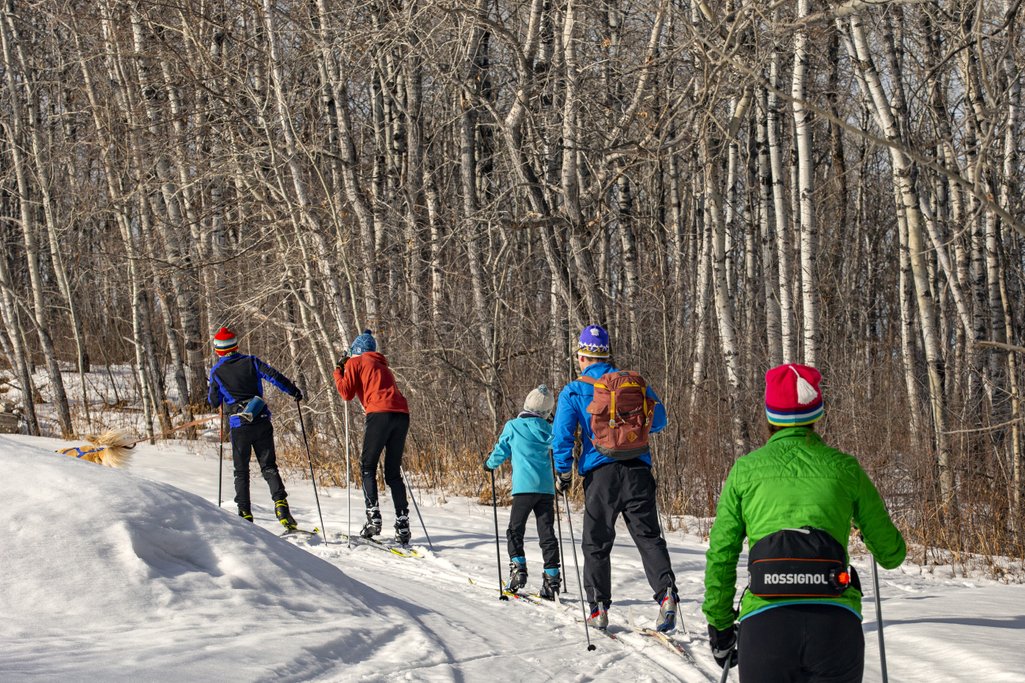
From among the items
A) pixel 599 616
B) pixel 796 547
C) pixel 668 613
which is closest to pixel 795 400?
pixel 796 547

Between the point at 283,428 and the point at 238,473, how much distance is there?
5.49 meters

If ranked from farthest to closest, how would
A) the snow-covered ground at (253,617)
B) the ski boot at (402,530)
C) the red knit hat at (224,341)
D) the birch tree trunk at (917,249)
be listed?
the red knit hat at (224,341)
the birch tree trunk at (917,249)
the ski boot at (402,530)
the snow-covered ground at (253,617)

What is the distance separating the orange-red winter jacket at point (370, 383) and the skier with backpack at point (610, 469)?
333 cm

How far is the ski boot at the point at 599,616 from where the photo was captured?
6.39 metres

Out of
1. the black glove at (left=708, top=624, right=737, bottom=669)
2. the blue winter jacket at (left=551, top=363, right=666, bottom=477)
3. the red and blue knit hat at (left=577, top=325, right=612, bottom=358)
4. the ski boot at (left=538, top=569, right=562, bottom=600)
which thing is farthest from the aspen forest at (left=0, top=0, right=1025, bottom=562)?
the ski boot at (left=538, top=569, right=562, bottom=600)

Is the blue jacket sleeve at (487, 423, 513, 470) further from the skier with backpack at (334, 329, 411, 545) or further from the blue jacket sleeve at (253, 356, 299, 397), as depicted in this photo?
the blue jacket sleeve at (253, 356, 299, 397)

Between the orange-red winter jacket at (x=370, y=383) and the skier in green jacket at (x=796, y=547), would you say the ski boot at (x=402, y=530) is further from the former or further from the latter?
the skier in green jacket at (x=796, y=547)

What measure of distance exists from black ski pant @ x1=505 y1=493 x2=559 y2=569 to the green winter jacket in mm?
3863

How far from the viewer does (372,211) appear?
45.4 feet

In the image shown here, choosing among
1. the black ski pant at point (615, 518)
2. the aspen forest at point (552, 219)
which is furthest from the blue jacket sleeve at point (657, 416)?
the aspen forest at point (552, 219)

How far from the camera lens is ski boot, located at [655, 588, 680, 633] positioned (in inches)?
244

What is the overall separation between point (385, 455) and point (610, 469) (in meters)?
3.68

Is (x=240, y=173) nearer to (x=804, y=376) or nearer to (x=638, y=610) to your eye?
(x=638, y=610)

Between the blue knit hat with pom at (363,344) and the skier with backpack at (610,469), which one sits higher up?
the blue knit hat with pom at (363,344)
